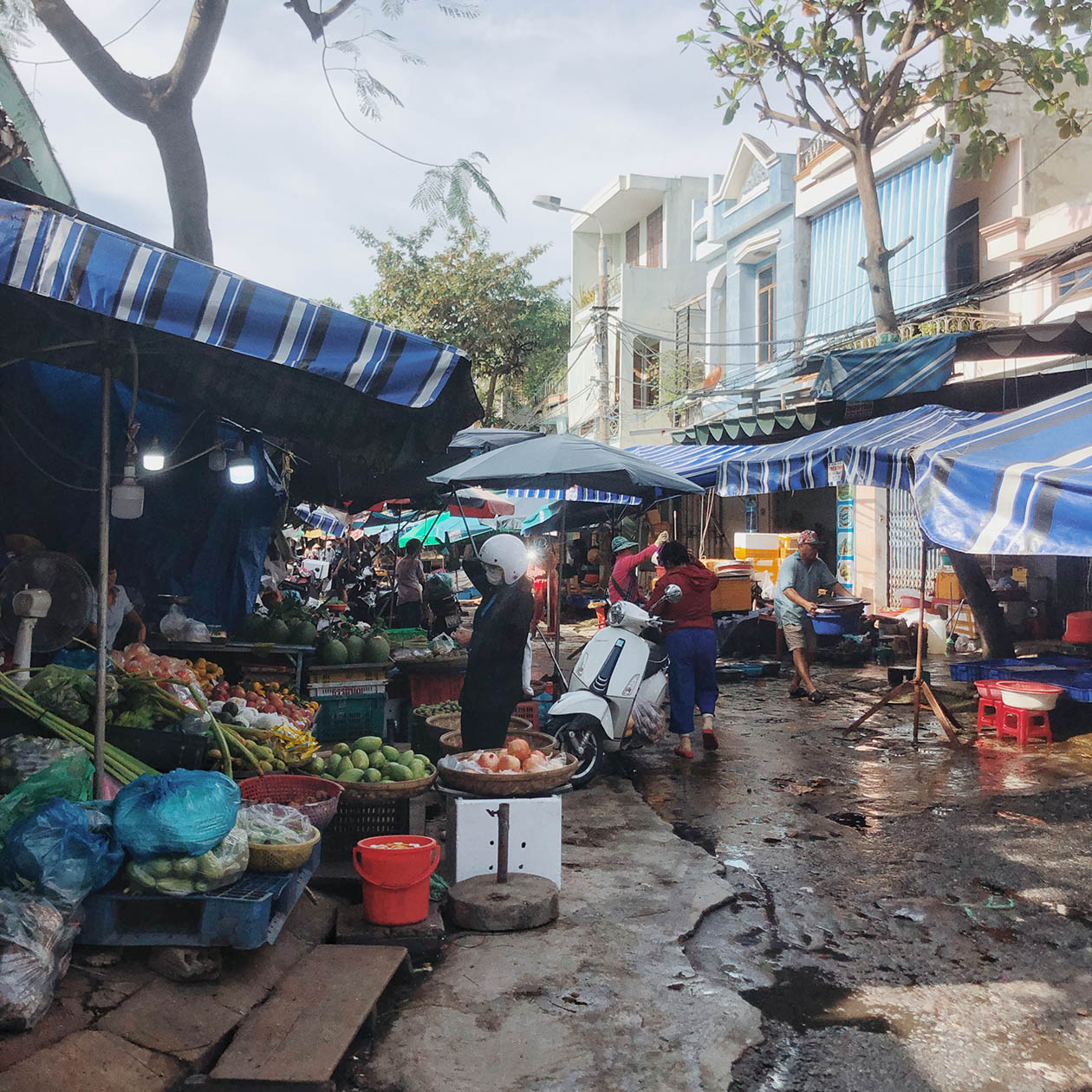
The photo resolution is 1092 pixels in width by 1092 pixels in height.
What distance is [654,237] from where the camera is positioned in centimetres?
3150

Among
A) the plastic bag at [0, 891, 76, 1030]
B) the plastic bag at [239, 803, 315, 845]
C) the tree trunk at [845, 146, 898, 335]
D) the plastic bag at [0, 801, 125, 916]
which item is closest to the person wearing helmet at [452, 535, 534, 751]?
the plastic bag at [239, 803, 315, 845]

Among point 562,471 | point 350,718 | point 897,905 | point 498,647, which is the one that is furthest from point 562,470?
point 897,905

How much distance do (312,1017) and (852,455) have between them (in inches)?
324

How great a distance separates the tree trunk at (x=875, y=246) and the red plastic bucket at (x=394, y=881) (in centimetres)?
1088

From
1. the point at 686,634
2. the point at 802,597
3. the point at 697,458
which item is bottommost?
the point at 686,634

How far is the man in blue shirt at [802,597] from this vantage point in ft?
37.9

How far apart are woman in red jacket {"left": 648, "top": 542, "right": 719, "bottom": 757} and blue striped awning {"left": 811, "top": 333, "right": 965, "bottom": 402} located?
2288mm

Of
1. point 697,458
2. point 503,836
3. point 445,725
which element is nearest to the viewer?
point 503,836

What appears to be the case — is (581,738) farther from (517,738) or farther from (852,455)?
(852,455)

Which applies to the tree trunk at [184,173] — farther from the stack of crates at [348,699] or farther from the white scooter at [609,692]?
the white scooter at [609,692]

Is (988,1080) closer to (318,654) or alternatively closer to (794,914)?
(794,914)

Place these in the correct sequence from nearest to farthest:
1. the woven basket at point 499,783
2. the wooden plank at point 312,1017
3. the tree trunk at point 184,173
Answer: the wooden plank at point 312,1017 < the woven basket at point 499,783 < the tree trunk at point 184,173

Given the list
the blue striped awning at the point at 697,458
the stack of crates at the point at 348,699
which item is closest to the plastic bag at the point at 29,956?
the stack of crates at the point at 348,699

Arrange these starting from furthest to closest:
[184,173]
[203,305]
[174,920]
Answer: [184,173] → [174,920] → [203,305]
